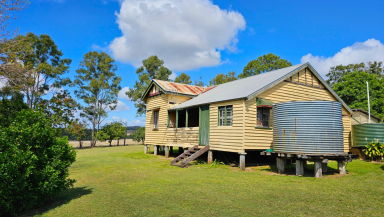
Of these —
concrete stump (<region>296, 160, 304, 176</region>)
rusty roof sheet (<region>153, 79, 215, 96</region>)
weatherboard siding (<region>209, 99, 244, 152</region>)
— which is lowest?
concrete stump (<region>296, 160, 304, 176</region>)

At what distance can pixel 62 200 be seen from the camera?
7.66 metres

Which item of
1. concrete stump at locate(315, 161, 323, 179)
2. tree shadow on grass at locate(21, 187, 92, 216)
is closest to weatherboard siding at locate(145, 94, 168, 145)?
tree shadow on grass at locate(21, 187, 92, 216)

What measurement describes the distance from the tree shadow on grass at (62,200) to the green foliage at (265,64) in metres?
39.8

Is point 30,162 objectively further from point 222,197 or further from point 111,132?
point 111,132

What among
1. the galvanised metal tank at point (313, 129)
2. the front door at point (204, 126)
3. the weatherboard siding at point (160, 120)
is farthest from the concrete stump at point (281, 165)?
the weatherboard siding at point (160, 120)

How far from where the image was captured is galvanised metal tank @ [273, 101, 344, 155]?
35.3 ft

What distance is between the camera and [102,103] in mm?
47594

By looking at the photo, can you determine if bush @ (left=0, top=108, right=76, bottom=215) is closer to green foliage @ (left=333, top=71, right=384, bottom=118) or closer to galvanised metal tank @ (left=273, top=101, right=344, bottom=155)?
galvanised metal tank @ (left=273, top=101, right=344, bottom=155)

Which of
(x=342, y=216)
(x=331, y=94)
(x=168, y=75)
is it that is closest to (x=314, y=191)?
→ (x=342, y=216)

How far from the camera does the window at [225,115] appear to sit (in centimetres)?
1505

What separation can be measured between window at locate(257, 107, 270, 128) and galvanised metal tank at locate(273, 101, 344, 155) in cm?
302

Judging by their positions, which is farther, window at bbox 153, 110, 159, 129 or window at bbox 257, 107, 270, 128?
window at bbox 153, 110, 159, 129

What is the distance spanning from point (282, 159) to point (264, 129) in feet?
8.18

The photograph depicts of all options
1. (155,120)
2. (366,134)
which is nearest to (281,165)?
(366,134)
